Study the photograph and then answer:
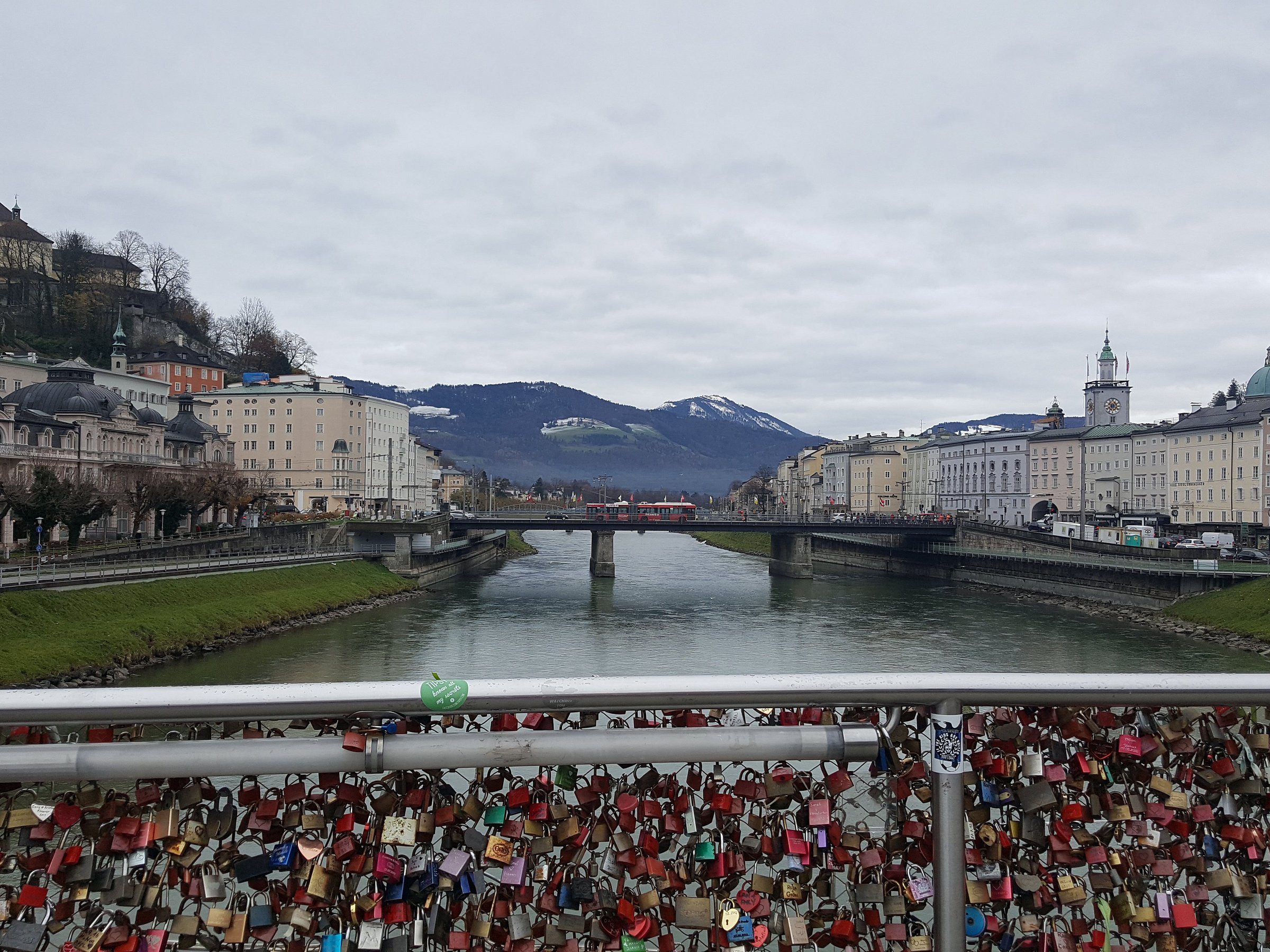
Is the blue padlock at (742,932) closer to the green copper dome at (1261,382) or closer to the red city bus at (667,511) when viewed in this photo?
the red city bus at (667,511)

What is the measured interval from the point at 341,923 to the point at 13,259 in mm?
99507

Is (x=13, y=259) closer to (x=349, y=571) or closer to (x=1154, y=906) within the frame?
(x=349, y=571)

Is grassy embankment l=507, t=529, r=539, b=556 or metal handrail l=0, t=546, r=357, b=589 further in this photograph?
grassy embankment l=507, t=529, r=539, b=556

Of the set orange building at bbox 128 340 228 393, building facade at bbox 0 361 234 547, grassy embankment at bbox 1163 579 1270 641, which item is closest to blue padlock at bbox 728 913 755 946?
grassy embankment at bbox 1163 579 1270 641

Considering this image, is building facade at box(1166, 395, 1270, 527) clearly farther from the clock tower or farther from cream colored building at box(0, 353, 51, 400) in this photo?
cream colored building at box(0, 353, 51, 400)

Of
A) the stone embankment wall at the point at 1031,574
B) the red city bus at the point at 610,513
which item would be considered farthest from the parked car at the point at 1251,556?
the red city bus at the point at 610,513

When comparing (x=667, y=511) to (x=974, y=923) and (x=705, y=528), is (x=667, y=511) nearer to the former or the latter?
(x=705, y=528)

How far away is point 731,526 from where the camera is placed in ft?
216

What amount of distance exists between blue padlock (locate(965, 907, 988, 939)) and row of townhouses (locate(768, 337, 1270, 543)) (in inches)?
2582

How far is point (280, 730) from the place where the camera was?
9.75 ft

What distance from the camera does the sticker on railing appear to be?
2643mm

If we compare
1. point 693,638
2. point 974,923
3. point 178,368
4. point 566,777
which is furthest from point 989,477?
point 566,777

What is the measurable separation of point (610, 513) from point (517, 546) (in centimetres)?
3139

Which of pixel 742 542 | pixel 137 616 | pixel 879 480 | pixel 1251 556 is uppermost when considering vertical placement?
pixel 879 480
